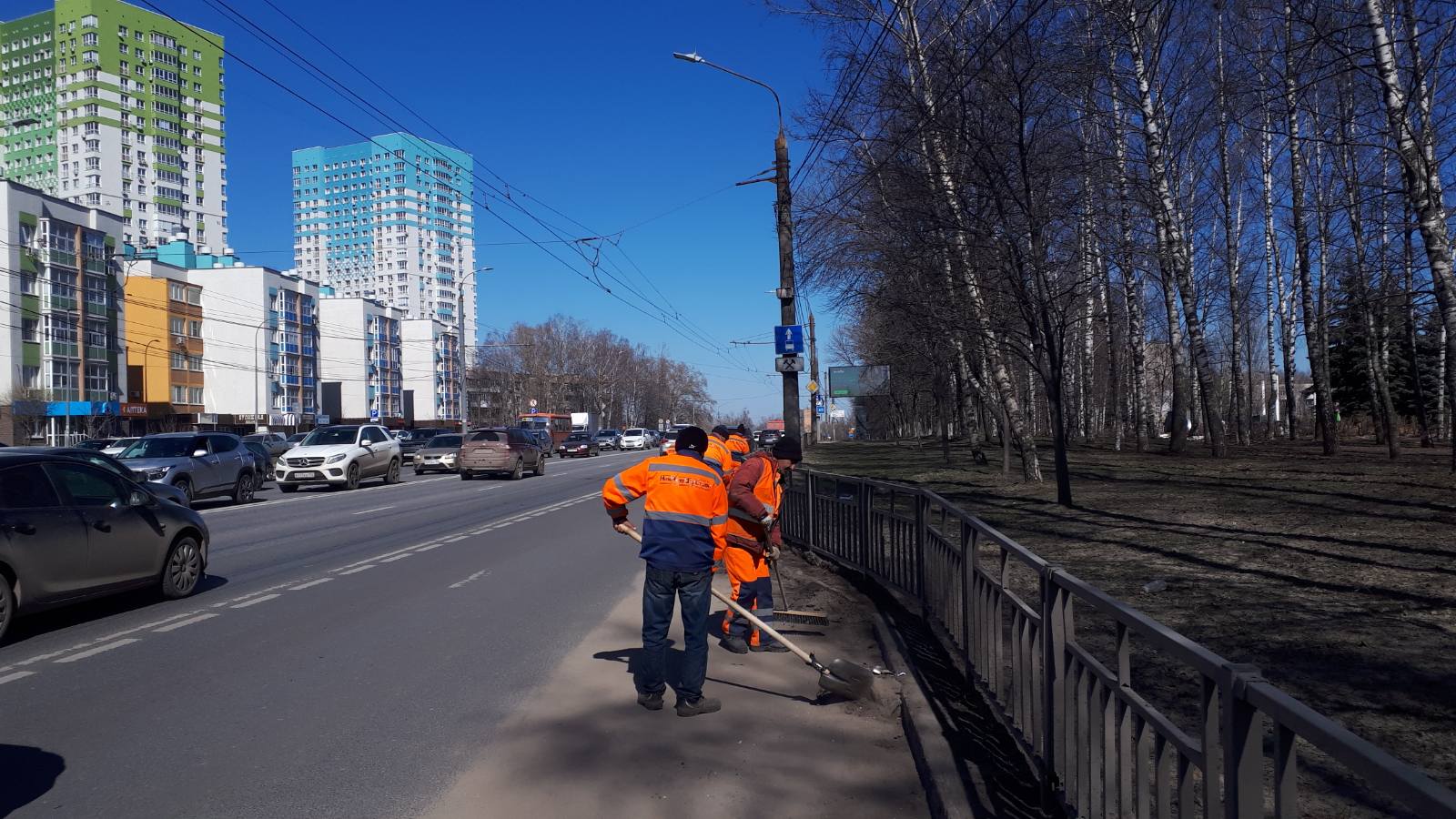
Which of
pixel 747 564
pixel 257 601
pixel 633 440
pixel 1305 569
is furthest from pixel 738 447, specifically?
pixel 633 440

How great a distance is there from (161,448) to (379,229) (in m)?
155

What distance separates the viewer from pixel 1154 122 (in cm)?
1809

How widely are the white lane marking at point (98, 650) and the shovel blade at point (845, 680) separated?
17.6ft

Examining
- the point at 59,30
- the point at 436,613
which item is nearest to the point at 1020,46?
the point at 436,613

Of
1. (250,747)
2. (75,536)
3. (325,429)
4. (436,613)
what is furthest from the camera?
(325,429)

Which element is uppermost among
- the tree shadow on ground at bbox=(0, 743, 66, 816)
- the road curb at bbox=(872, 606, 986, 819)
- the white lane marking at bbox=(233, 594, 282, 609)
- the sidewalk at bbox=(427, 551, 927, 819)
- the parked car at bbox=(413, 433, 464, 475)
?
the parked car at bbox=(413, 433, 464, 475)

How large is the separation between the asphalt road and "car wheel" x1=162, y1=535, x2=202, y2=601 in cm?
20

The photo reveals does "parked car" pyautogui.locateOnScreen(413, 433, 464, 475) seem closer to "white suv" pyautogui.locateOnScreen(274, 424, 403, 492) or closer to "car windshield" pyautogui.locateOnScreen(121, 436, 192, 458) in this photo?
"white suv" pyautogui.locateOnScreen(274, 424, 403, 492)

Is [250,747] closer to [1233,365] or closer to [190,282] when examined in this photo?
[1233,365]

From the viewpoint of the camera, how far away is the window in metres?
7.67

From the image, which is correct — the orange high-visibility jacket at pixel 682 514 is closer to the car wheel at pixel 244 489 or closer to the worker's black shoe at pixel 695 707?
the worker's black shoe at pixel 695 707

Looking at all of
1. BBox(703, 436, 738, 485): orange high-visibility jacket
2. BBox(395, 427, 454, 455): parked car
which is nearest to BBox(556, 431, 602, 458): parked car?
BBox(395, 427, 454, 455): parked car

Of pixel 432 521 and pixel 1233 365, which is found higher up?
pixel 1233 365

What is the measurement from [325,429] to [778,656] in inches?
A: 924
